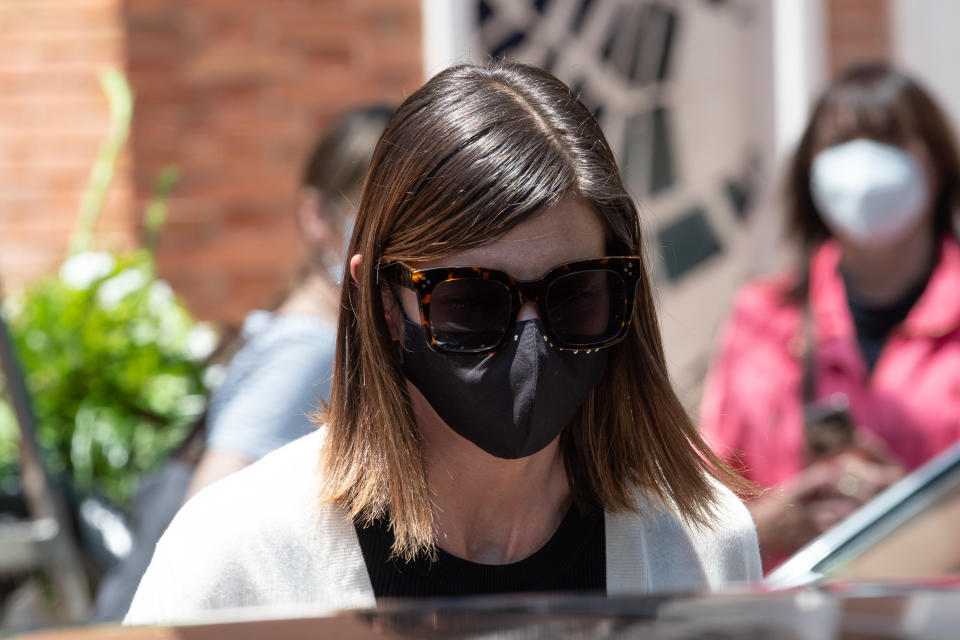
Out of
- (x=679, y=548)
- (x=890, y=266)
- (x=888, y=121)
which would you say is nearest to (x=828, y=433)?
(x=890, y=266)

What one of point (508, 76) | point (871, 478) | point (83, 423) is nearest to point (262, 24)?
point (83, 423)

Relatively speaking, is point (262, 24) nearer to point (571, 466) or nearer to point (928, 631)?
point (571, 466)

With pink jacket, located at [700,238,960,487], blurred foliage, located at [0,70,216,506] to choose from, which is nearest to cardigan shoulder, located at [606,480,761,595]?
pink jacket, located at [700,238,960,487]

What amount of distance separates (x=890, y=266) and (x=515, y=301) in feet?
7.05

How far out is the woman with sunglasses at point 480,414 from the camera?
1471 mm

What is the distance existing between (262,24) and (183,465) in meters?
2.80

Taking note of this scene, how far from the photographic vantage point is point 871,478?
9.78 ft

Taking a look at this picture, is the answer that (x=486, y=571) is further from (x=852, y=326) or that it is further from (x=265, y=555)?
(x=852, y=326)

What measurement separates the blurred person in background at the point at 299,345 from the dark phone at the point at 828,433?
3.98ft

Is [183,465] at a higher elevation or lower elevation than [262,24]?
lower

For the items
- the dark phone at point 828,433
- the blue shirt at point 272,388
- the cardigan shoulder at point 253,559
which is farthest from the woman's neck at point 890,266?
the cardigan shoulder at point 253,559

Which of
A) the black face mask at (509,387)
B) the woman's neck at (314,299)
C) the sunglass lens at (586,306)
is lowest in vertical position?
the woman's neck at (314,299)

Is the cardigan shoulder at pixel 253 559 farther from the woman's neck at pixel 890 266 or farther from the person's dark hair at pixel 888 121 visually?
the person's dark hair at pixel 888 121

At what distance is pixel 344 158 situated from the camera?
294 centimetres
